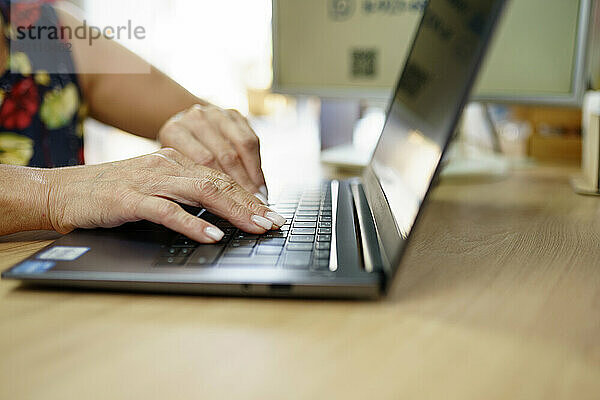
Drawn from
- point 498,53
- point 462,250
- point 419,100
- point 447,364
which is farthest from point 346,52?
point 447,364

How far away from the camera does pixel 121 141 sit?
3.75 meters

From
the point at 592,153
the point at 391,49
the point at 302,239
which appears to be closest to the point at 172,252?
the point at 302,239

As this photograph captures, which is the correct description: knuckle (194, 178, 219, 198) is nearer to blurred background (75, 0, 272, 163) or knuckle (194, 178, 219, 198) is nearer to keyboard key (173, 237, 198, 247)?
keyboard key (173, 237, 198, 247)

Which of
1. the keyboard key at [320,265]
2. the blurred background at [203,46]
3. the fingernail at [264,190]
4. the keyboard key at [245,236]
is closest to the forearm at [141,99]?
the fingernail at [264,190]

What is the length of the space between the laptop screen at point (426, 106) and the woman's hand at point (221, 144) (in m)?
0.15

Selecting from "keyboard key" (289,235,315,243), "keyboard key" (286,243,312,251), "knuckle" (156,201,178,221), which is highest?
"knuckle" (156,201,178,221)

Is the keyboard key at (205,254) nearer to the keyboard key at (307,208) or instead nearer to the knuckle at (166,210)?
the knuckle at (166,210)

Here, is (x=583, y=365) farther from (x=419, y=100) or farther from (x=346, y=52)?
(x=346, y=52)

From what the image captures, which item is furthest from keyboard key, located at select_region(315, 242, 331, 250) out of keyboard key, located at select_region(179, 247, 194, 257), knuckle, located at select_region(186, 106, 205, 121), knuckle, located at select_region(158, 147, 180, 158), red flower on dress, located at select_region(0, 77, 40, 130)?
red flower on dress, located at select_region(0, 77, 40, 130)

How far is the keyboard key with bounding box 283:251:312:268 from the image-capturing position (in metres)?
0.43

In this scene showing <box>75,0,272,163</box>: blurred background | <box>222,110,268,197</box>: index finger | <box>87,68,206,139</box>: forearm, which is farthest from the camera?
<box>75,0,272,163</box>: blurred background

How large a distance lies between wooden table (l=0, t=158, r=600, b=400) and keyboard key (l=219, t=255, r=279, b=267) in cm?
3

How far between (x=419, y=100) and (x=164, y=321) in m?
0.36

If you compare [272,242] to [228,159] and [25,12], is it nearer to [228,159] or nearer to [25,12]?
[228,159]
